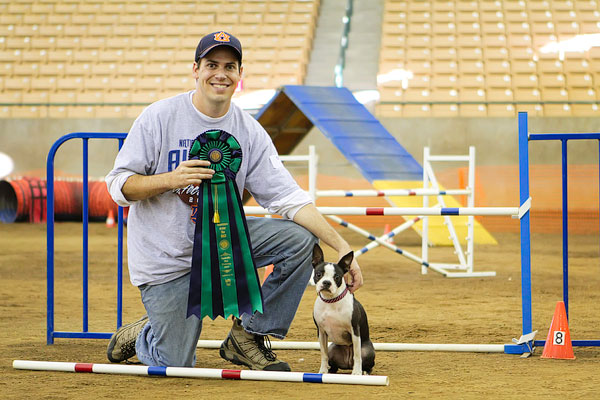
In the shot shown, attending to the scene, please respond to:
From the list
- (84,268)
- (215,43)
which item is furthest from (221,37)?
(84,268)

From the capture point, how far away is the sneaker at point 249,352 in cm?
375

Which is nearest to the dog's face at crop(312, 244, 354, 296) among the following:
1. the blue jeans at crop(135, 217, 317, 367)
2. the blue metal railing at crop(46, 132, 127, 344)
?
the blue jeans at crop(135, 217, 317, 367)

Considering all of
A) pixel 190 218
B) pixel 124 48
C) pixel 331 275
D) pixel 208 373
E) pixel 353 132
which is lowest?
pixel 208 373

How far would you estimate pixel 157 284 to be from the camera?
3.68m

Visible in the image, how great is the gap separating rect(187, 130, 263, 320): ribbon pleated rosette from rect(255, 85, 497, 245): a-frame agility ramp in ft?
17.4

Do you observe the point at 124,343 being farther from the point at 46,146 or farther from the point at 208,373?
the point at 46,146

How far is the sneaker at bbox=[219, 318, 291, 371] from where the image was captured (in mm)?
3746

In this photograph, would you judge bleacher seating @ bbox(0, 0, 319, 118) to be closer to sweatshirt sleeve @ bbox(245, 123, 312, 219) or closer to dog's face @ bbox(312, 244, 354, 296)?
sweatshirt sleeve @ bbox(245, 123, 312, 219)

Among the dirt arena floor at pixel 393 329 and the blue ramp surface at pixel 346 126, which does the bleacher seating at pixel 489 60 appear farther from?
the dirt arena floor at pixel 393 329

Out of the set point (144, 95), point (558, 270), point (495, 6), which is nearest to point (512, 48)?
point (495, 6)

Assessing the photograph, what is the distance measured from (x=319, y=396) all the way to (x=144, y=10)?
56.5 ft

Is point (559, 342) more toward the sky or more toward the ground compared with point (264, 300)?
more toward the ground

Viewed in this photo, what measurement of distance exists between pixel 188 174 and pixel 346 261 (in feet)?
2.61

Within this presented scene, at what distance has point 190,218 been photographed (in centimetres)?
367
